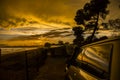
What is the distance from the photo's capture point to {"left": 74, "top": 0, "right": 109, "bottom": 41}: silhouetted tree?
37188 millimetres

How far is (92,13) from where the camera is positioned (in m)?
38.2

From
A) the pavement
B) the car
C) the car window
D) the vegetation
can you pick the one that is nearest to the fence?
the pavement

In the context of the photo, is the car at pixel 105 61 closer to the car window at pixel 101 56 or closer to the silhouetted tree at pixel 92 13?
the car window at pixel 101 56

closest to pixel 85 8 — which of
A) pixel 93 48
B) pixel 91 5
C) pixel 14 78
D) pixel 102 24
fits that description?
pixel 91 5

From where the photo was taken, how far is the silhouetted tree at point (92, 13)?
3719 cm

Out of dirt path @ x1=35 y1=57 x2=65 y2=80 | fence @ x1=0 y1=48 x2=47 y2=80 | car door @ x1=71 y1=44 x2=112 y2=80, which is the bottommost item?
dirt path @ x1=35 y1=57 x2=65 y2=80

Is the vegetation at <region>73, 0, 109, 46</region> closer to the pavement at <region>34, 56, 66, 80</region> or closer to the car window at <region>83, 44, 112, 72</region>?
the pavement at <region>34, 56, 66, 80</region>

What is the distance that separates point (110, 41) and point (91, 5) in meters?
35.2

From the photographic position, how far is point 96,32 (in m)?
39.3

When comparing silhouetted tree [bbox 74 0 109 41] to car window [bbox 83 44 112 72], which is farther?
silhouetted tree [bbox 74 0 109 41]

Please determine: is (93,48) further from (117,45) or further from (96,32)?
(96,32)

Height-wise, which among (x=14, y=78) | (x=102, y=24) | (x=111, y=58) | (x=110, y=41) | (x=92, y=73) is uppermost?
(x=102, y=24)

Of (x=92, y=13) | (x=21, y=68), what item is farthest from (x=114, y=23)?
(x=21, y=68)

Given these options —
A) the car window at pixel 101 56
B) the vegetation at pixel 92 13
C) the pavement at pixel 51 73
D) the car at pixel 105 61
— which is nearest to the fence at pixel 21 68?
the pavement at pixel 51 73
